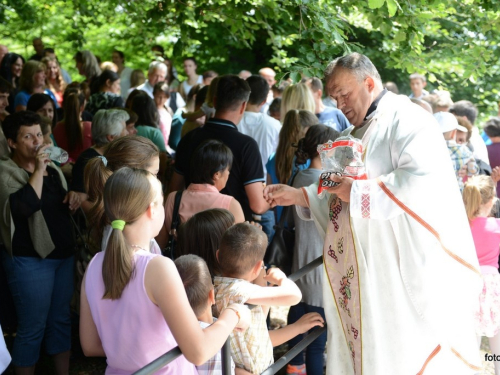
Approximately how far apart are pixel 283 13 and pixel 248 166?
132 cm

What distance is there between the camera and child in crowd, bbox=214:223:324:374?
3084 millimetres

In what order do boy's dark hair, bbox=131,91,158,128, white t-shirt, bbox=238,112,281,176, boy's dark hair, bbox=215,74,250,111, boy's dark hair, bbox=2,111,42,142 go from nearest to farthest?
boy's dark hair, bbox=2,111,42,142 → boy's dark hair, bbox=215,74,250,111 → white t-shirt, bbox=238,112,281,176 → boy's dark hair, bbox=131,91,158,128

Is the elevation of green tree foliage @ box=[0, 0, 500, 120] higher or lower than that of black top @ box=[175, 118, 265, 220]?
higher

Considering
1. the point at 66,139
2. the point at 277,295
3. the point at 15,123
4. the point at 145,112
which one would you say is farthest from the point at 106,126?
the point at 277,295

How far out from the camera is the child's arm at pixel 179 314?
2.35 m

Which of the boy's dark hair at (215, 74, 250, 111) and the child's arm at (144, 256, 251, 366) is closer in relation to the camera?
the child's arm at (144, 256, 251, 366)

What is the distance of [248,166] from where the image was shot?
191 inches

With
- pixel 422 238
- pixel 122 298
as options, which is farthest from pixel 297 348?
pixel 122 298

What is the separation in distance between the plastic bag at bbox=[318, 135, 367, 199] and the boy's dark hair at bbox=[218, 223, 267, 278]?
444 millimetres

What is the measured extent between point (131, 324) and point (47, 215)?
89.1 inches

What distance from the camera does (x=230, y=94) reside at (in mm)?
5004

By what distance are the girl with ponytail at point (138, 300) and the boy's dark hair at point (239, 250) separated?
623mm

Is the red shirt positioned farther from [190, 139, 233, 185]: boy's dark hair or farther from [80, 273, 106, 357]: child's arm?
[80, 273, 106, 357]: child's arm

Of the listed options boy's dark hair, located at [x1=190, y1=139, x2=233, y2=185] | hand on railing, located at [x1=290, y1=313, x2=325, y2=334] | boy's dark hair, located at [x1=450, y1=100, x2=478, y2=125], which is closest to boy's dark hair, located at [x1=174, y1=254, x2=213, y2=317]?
Result: hand on railing, located at [x1=290, y1=313, x2=325, y2=334]
